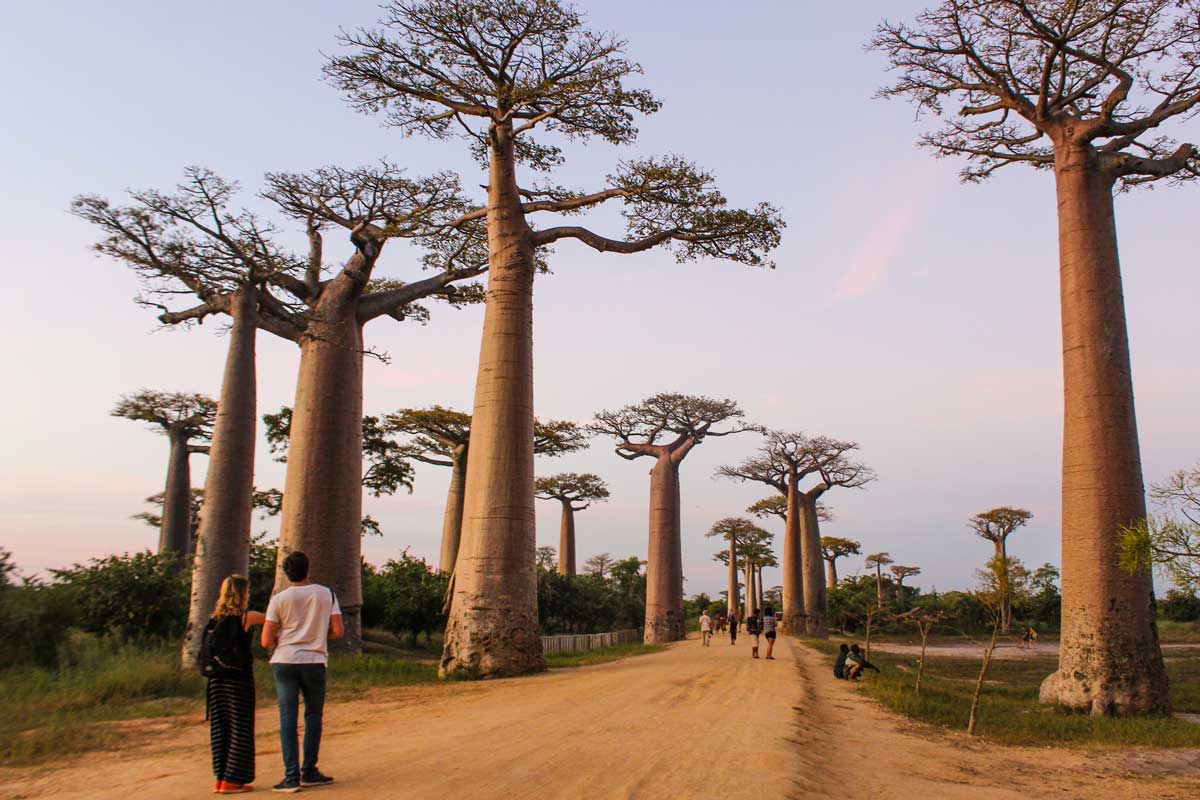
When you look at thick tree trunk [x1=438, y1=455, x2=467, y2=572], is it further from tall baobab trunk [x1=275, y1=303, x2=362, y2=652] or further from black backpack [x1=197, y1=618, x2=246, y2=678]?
black backpack [x1=197, y1=618, x2=246, y2=678]

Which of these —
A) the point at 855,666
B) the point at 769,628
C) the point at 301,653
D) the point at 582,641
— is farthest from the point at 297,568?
the point at 582,641

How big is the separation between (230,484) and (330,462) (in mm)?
2921

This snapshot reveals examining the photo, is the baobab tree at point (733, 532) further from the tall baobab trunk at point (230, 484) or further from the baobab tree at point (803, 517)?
the tall baobab trunk at point (230, 484)

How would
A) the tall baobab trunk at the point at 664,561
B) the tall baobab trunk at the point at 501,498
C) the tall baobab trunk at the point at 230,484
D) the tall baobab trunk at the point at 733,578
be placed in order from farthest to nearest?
the tall baobab trunk at the point at 733,578
the tall baobab trunk at the point at 664,561
the tall baobab trunk at the point at 501,498
the tall baobab trunk at the point at 230,484

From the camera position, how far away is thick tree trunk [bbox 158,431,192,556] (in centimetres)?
2469

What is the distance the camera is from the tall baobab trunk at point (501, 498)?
12094mm

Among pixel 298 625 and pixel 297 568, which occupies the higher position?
pixel 297 568

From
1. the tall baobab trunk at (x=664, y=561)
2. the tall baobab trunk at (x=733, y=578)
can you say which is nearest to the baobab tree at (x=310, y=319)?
the tall baobab trunk at (x=664, y=561)

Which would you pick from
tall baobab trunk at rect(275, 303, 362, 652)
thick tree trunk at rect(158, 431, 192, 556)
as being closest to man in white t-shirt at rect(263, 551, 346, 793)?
tall baobab trunk at rect(275, 303, 362, 652)

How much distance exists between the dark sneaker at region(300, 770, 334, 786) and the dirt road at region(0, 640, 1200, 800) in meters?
0.08

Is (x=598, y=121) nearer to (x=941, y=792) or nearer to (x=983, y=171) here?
(x=983, y=171)

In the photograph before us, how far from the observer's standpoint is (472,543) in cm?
1253

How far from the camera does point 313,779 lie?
15.4ft

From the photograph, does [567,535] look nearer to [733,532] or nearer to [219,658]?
[733,532]
